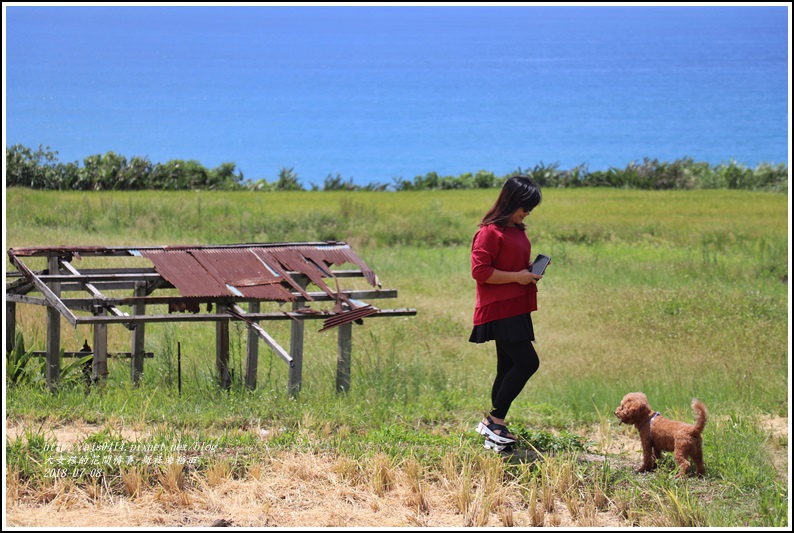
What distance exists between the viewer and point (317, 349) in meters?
10.2

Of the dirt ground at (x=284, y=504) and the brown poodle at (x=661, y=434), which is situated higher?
the brown poodle at (x=661, y=434)

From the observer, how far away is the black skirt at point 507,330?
5.74m

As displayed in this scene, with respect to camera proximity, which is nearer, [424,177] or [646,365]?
[646,365]

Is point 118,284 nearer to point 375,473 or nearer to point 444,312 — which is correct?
point 375,473

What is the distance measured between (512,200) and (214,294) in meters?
3.08

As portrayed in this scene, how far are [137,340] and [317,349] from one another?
7.77 ft

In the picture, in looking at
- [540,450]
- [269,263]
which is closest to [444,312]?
[269,263]

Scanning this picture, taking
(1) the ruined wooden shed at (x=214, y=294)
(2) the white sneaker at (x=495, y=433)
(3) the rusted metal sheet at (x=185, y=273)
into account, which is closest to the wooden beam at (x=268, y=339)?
(1) the ruined wooden shed at (x=214, y=294)

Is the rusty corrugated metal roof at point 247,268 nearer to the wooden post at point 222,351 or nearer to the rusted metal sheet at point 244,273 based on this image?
the rusted metal sheet at point 244,273

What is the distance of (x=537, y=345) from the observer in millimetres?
11586

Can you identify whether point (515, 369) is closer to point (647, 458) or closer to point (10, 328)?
point (647, 458)

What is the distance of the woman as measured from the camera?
18.8 ft

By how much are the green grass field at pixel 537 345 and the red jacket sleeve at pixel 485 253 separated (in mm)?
1153

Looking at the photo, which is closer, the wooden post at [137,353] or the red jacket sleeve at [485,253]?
the red jacket sleeve at [485,253]
